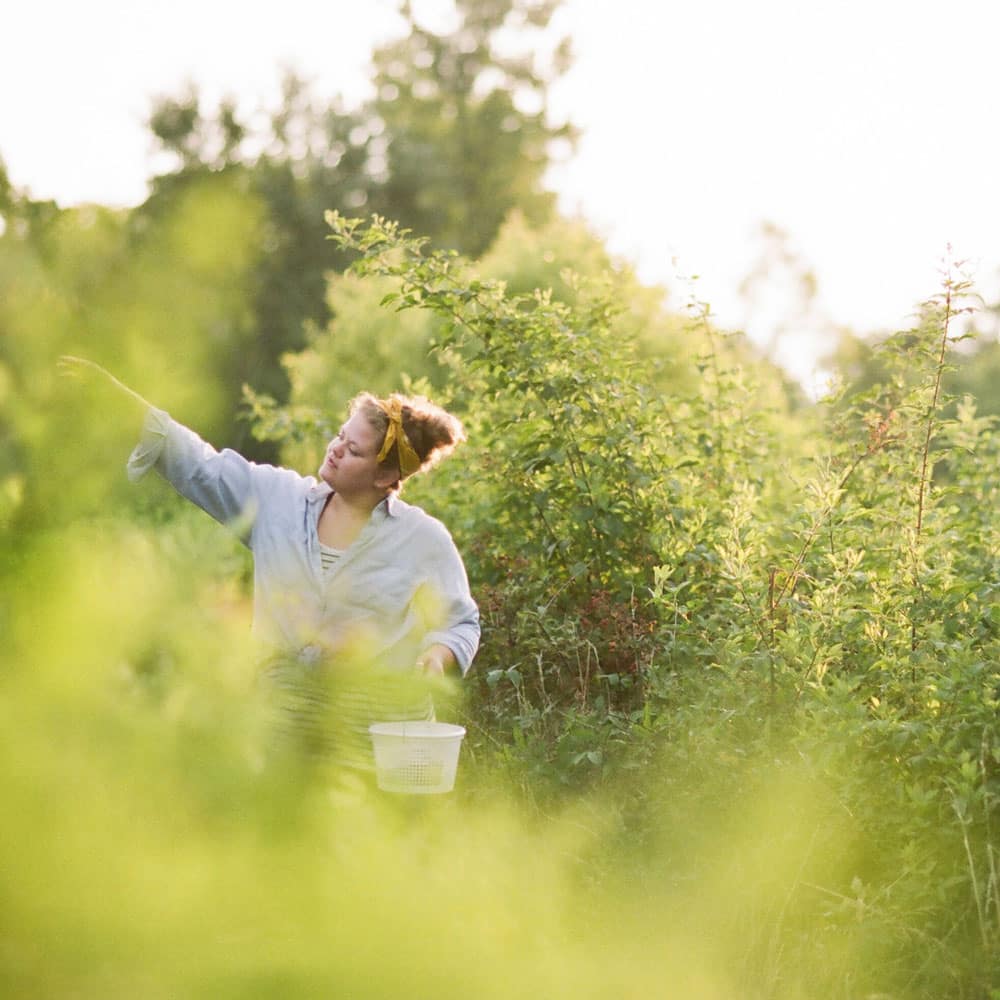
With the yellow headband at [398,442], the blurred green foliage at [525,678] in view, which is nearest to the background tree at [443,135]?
the blurred green foliage at [525,678]

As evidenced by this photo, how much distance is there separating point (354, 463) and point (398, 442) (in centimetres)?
15

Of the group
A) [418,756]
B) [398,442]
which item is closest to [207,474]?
[398,442]

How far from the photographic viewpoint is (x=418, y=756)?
124 inches

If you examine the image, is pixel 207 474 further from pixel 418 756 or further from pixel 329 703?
pixel 329 703

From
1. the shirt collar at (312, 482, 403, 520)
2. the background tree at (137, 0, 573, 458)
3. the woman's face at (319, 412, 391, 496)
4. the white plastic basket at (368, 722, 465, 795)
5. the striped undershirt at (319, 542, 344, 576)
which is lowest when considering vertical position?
the white plastic basket at (368, 722, 465, 795)

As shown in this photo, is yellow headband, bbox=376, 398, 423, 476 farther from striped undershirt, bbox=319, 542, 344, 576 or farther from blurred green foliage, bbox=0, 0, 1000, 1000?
blurred green foliage, bbox=0, 0, 1000, 1000

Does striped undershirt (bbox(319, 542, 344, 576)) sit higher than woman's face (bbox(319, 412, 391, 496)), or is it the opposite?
woman's face (bbox(319, 412, 391, 496))

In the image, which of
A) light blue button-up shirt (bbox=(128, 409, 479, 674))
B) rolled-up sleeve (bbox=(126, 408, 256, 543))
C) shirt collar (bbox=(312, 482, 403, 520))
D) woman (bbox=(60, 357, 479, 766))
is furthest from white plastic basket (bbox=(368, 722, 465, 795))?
shirt collar (bbox=(312, 482, 403, 520))

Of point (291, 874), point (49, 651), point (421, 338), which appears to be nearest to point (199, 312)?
point (49, 651)

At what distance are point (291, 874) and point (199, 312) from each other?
495mm

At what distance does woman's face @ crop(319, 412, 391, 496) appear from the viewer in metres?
4.04

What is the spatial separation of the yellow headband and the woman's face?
0.15 ft

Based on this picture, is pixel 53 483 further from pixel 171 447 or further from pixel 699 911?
pixel 699 911

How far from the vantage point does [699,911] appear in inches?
140
